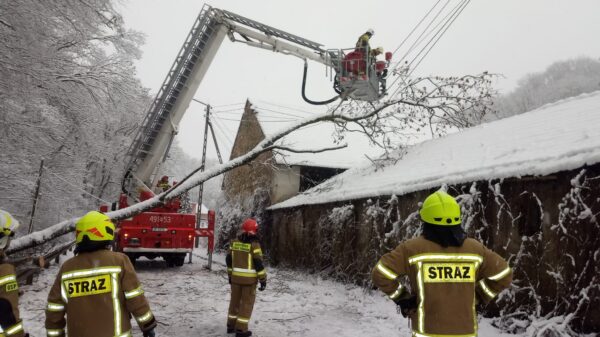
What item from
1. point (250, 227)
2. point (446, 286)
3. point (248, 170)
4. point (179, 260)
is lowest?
point (179, 260)

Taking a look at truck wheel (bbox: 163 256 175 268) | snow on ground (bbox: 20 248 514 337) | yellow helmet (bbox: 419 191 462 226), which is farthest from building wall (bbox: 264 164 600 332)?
truck wheel (bbox: 163 256 175 268)

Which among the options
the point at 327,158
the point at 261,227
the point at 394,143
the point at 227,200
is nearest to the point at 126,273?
the point at 394,143

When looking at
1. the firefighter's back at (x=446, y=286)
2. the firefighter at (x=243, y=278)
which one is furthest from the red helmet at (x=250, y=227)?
the firefighter's back at (x=446, y=286)

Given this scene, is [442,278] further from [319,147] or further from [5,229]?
[319,147]

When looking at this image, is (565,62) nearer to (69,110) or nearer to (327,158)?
(327,158)

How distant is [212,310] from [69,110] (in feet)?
20.1

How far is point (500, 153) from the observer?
290 inches

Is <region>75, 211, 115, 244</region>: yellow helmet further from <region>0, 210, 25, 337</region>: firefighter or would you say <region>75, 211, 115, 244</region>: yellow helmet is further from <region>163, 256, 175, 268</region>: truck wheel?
→ <region>163, 256, 175, 268</region>: truck wheel

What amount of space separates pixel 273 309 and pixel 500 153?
5.07 metres

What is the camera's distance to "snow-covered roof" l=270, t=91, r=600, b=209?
19.0ft

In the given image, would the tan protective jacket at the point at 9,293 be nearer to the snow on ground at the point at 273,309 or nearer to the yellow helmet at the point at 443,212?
the snow on ground at the point at 273,309

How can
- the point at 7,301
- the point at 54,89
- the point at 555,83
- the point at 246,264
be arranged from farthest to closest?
1. the point at 555,83
2. the point at 54,89
3. the point at 246,264
4. the point at 7,301

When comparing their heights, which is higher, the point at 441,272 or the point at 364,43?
the point at 364,43

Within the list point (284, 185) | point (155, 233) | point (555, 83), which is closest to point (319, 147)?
point (284, 185)
